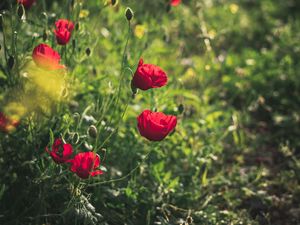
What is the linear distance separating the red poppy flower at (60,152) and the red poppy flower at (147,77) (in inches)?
13.6

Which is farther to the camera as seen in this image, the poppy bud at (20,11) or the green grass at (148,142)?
the green grass at (148,142)

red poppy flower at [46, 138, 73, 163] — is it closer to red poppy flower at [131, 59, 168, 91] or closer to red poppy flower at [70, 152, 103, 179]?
red poppy flower at [70, 152, 103, 179]

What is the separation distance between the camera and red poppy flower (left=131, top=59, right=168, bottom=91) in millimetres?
1935

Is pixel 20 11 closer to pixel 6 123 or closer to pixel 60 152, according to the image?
pixel 6 123

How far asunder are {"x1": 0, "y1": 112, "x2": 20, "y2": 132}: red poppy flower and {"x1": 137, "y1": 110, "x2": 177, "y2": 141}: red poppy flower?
1.81 ft

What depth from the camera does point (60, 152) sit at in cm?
197

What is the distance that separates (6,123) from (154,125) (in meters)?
0.62

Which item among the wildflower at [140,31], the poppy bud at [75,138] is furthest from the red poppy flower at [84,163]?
the wildflower at [140,31]

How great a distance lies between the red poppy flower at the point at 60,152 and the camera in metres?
1.90

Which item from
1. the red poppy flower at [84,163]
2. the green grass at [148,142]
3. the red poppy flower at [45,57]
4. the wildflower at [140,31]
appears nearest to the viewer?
the red poppy flower at [84,163]

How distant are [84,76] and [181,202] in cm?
80

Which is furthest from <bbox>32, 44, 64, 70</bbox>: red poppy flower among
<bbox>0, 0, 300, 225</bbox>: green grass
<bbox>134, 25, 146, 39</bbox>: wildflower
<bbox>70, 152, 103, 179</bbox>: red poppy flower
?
<bbox>134, 25, 146, 39</bbox>: wildflower

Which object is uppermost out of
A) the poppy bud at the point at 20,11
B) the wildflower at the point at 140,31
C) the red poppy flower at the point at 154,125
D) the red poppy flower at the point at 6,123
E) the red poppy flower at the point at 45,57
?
the poppy bud at the point at 20,11

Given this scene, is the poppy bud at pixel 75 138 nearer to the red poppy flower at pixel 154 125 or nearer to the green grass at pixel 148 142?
the green grass at pixel 148 142
